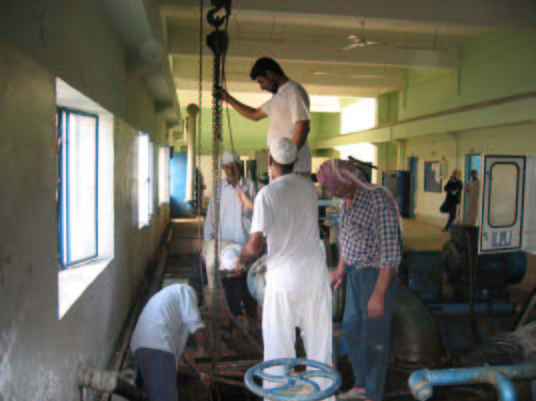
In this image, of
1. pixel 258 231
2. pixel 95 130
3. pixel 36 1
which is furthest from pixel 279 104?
pixel 36 1

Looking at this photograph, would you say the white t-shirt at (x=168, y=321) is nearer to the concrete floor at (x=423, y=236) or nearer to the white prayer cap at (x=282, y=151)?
the white prayer cap at (x=282, y=151)

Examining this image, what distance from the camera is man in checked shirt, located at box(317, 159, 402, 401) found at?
2.81 metres

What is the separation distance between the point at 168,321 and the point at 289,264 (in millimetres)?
942

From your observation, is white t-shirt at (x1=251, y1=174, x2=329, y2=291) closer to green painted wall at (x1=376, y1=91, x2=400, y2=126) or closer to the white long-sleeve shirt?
the white long-sleeve shirt

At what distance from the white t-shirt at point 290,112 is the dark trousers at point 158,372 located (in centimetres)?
153

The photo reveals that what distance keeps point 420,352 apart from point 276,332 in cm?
173

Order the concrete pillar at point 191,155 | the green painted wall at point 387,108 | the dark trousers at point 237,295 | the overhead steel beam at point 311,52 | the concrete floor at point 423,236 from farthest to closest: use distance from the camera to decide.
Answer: the green painted wall at point 387,108 → the concrete pillar at point 191,155 → the concrete floor at point 423,236 → the overhead steel beam at point 311,52 → the dark trousers at point 237,295

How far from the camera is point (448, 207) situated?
11.5 meters

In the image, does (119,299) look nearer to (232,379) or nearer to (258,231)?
(232,379)

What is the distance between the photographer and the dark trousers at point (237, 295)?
464 cm

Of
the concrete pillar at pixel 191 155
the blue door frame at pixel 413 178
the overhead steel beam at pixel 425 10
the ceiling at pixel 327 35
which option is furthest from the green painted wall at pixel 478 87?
the concrete pillar at pixel 191 155

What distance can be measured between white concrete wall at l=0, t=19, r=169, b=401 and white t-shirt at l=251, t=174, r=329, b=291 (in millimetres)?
1104

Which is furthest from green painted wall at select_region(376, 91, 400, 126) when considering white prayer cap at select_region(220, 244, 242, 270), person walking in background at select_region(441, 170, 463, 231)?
white prayer cap at select_region(220, 244, 242, 270)

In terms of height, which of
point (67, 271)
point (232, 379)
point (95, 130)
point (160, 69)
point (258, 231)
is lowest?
point (232, 379)
